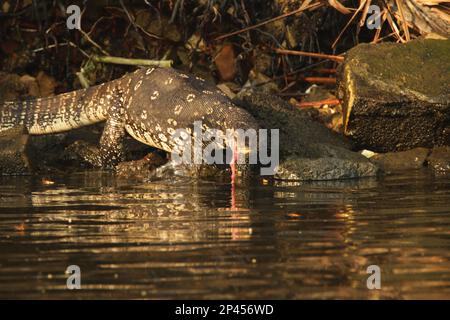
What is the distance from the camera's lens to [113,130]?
1262 centimetres

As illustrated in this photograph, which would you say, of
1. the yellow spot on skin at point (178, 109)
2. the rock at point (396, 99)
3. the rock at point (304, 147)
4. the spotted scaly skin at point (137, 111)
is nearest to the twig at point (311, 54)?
the rock at point (396, 99)

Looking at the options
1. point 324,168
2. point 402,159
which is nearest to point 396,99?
point 402,159

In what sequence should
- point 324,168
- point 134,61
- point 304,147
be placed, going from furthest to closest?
point 134,61
point 304,147
point 324,168

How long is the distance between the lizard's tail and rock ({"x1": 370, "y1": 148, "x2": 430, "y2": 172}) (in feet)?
10.5

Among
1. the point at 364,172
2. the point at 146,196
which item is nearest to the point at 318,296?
the point at 146,196

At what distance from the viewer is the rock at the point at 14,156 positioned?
11.7 metres

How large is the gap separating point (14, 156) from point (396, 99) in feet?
13.7

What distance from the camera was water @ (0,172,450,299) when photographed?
20.5ft

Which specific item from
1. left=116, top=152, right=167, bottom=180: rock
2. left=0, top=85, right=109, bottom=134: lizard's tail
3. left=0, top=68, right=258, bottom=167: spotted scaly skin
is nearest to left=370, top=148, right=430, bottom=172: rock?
left=0, top=68, right=258, bottom=167: spotted scaly skin

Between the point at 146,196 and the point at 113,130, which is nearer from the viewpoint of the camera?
the point at 146,196

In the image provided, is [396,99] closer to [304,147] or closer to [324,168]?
[304,147]

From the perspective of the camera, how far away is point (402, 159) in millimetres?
12242

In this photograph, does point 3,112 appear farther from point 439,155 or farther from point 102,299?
point 102,299

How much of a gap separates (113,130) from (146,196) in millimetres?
2713
